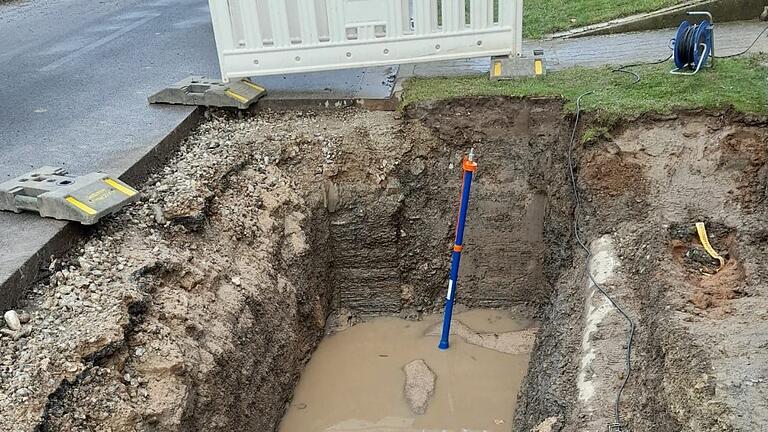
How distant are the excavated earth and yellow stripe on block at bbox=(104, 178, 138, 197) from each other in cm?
18

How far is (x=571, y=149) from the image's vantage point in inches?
209

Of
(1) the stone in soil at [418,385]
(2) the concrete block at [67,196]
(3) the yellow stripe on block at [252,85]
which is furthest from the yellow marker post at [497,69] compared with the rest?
(2) the concrete block at [67,196]

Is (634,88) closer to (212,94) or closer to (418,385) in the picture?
(418,385)

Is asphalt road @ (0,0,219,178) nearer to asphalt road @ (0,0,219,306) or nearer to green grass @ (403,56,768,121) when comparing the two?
asphalt road @ (0,0,219,306)

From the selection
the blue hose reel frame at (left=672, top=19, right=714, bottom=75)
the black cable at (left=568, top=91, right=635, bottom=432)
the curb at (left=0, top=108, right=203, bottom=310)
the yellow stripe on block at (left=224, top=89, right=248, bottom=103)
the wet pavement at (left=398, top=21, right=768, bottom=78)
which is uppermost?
→ the blue hose reel frame at (left=672, top=19, right=714, bottom=75)

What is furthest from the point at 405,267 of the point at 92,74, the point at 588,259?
the point at 92,74

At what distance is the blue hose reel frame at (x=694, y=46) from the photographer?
5.62 metres

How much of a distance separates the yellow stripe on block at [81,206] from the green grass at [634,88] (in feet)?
9.67

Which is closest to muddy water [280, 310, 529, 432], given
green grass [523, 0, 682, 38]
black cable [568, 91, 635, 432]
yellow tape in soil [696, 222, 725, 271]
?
black cable [568, 91, 635, 432]

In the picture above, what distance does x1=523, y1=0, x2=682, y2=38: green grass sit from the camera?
8.10m

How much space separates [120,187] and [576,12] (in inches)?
267

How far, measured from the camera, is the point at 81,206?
3.89 m

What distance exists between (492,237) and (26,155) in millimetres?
4116

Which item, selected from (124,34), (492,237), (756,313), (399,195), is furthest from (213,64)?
(756,313)
